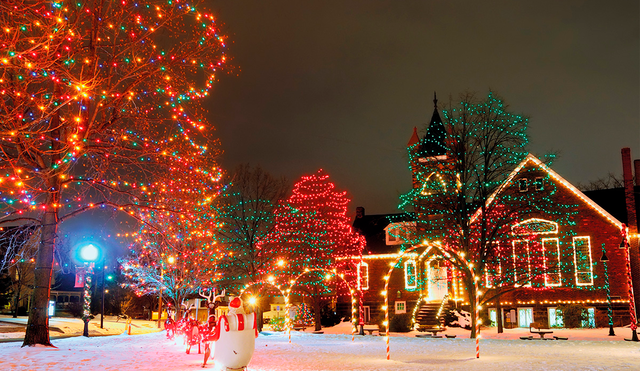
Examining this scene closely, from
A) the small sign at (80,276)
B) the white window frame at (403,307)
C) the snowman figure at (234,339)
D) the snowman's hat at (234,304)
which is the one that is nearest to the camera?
the snowman figure at (234,339)

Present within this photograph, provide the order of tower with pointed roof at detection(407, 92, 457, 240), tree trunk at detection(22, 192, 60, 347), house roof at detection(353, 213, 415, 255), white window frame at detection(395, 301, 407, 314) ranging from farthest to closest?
house roof at detection(353, 213, 415, 255), white window frame at detection(395, 301, 407, 314), tower with pointed roof at detection(407, 92, 457, 240), tree trunk at detection(22, 192, 60, 347)

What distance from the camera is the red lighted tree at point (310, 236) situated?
33.2 metres

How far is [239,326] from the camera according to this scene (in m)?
11.5

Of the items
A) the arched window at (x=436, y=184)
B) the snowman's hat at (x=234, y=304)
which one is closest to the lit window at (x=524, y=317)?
the arched window at (x=436, y=184)

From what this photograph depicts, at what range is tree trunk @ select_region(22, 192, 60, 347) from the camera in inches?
608

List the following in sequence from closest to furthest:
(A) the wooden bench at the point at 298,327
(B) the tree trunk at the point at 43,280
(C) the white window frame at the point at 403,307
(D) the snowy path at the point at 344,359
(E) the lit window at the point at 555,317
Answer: (D) the snowy path at the point at 344,359
(B) the tree trunk at the point at 43,280
(E) the lit window at the point at 555,317
(A) the wooden bench at the point at 298,327
(C) the white window frame at the point at 403,307

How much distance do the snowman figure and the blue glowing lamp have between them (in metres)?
14.6

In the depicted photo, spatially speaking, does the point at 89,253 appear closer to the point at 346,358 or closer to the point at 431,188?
the point at 346,358

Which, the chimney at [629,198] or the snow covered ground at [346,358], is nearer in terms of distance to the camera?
the snow covered ground at [346,358]

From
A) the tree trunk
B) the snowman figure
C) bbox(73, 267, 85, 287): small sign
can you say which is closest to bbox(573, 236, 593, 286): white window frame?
the snowman figure

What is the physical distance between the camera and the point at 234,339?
37.4 feet

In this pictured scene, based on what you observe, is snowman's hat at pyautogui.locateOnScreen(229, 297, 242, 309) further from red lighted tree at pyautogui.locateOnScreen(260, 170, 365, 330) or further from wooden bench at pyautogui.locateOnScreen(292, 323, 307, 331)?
wooden bench at pyautogui.locateOnScreen(292, 323, 307, 331)

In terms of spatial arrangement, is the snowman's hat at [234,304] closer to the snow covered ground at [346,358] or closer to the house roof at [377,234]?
the snow covered ground at [346,358]

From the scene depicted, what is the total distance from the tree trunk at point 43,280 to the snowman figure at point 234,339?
272 inches
